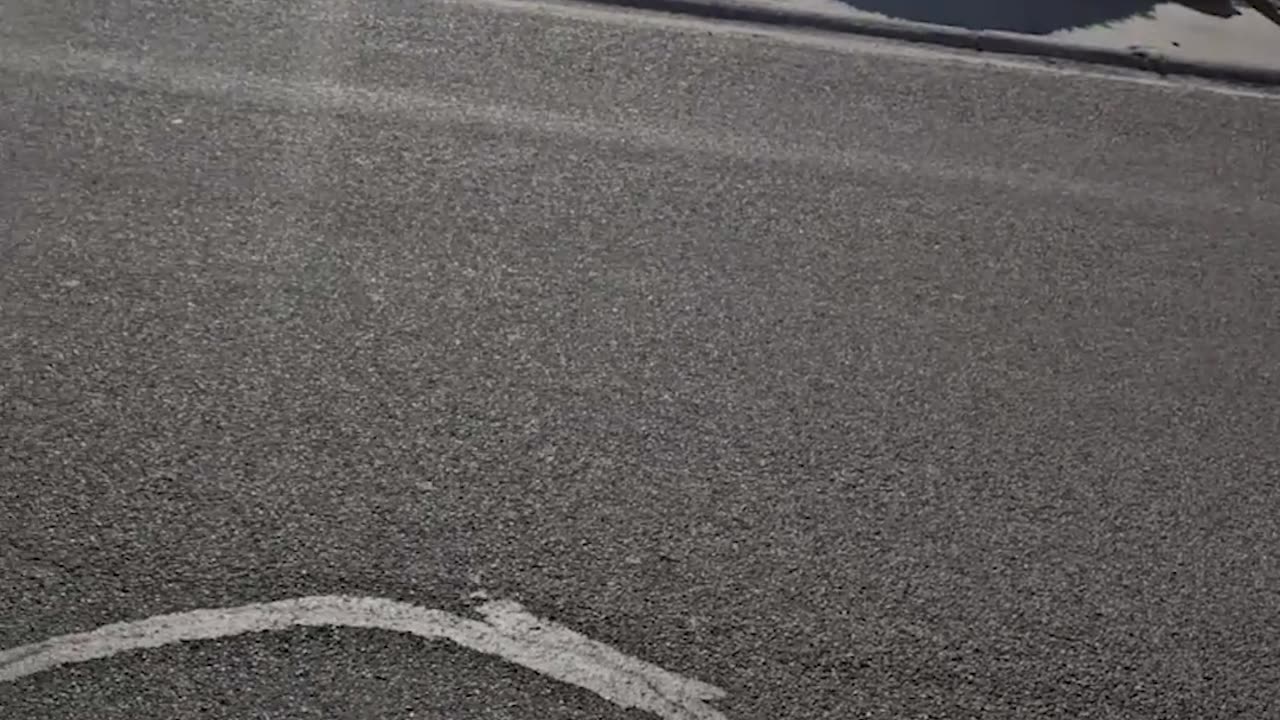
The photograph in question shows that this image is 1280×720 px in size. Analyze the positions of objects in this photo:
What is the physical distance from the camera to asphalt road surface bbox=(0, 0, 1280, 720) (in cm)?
427

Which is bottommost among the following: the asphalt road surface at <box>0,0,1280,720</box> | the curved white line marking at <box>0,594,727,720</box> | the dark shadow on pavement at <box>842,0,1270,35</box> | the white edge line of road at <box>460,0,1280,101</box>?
the curved white line marking at <box>0,594,727,720</box>

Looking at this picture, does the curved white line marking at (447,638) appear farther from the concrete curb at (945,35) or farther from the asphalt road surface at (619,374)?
the concrete curb at (945,35)

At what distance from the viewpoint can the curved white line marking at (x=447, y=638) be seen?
13.2 feet

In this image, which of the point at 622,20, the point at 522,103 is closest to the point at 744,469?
the point at 522,103

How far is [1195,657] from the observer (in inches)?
175

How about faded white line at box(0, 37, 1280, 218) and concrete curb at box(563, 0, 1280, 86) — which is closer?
faded white line at box(0, 37, 1280, 218)

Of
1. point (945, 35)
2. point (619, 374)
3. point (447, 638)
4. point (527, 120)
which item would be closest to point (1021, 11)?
point (945, 35)

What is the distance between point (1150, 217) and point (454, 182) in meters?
2.73

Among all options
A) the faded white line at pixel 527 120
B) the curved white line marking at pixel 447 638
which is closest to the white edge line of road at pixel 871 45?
the faded white line at pixel 527 120

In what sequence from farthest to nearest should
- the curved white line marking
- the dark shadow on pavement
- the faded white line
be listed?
1. the dark shadow on pavement
2. the faded white line
3. the curved white line marking

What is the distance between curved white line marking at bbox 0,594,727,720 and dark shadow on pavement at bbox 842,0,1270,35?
5366 millimetres

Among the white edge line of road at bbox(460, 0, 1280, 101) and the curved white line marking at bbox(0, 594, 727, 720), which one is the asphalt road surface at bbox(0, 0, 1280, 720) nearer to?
the curved white line marking at bbox(0, 594, 727, 720)

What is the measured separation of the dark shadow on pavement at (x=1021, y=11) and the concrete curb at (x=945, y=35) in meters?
0.13

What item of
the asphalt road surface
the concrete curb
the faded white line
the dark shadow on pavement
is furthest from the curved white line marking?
the dark shadow on pavement
